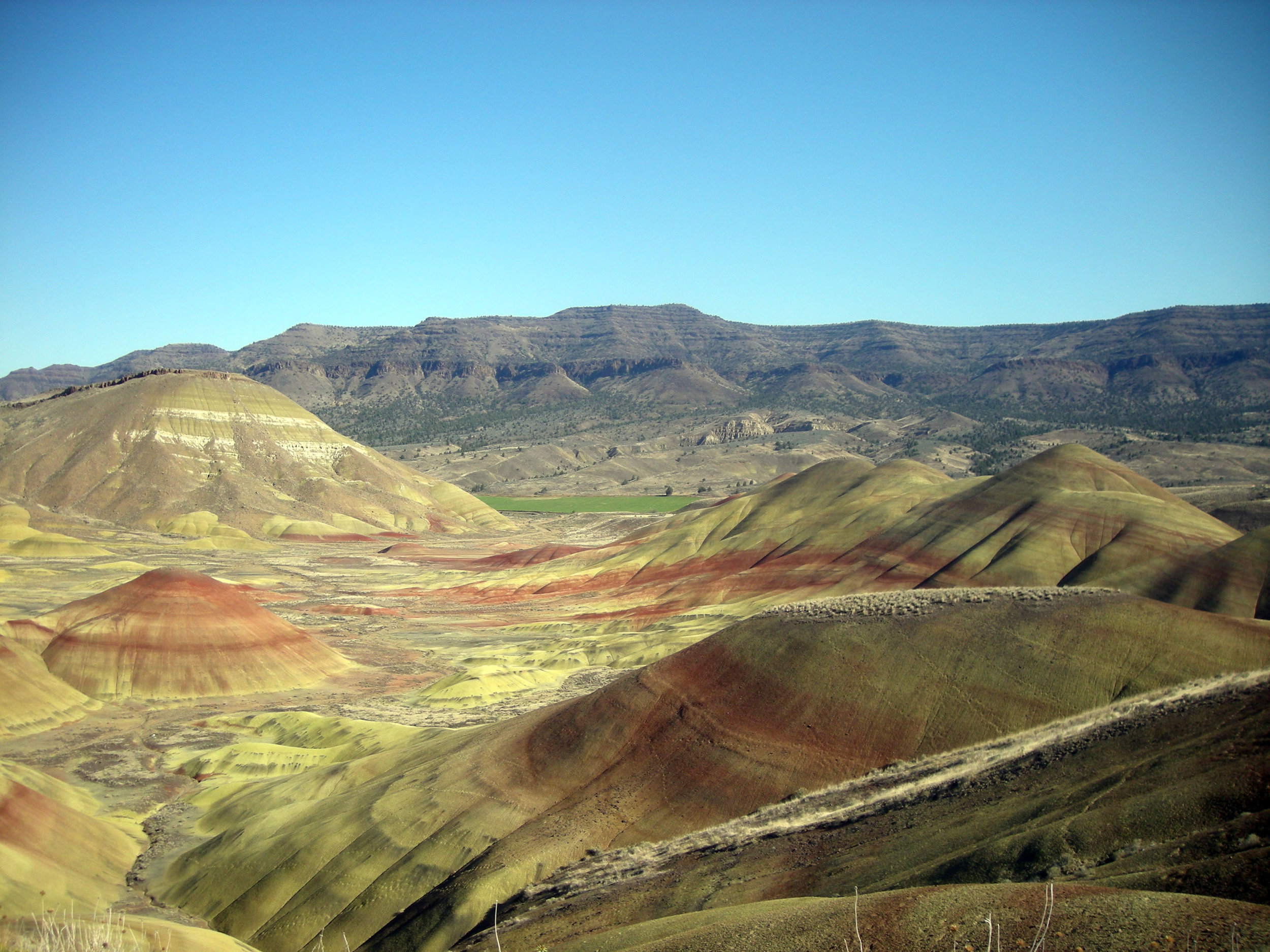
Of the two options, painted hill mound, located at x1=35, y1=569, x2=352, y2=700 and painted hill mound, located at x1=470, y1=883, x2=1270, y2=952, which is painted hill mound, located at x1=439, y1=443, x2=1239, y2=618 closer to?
painted hill mound, located at x1=35, y1=569, x2=352, y2=700

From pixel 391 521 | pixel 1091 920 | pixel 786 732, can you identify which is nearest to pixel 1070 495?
pixel 786 732

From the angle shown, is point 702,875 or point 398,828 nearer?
point 702,875

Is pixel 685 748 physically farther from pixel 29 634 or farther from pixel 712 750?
pixel 29 634

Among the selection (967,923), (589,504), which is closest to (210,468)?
(589,504)

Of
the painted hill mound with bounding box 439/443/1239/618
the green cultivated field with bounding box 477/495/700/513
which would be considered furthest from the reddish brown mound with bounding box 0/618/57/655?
the green cultivated field with bounding box 477/495/700/513

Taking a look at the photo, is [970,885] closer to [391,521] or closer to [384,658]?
[384,658]

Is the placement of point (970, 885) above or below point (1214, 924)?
below
